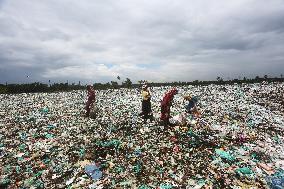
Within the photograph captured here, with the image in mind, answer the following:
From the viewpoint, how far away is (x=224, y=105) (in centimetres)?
1333

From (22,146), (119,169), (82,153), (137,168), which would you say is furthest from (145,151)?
(22,146)

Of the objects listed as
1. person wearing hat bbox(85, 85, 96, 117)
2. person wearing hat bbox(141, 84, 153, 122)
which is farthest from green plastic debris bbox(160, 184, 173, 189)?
person wearing hat bbox(85, 85, 96, 117)

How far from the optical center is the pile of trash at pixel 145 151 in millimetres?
6631

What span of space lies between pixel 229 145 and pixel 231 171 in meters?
1.47

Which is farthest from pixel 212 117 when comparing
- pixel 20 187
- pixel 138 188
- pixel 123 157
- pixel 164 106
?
pixel 20 187

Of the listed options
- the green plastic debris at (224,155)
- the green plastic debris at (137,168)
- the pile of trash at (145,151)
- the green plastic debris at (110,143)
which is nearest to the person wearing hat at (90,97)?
the pile of trash at (145,151)

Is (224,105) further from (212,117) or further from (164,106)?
(164,106)

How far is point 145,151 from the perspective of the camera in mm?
7895

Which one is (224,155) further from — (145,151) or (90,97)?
(90,97)

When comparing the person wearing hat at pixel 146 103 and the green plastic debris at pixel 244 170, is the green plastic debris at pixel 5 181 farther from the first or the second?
the green plastic debris at pixel 244 170

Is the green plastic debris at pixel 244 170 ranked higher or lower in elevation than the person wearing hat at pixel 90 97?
lower

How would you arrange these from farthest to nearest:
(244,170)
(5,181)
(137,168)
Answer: (5,181)
(137,168)
(244,170)

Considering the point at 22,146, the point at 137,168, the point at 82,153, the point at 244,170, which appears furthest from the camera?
the point at 22,146

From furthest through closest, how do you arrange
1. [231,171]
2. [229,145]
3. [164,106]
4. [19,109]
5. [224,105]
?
[19,109] → [224,105] → [164,106] → [229,145] → [231,171]
